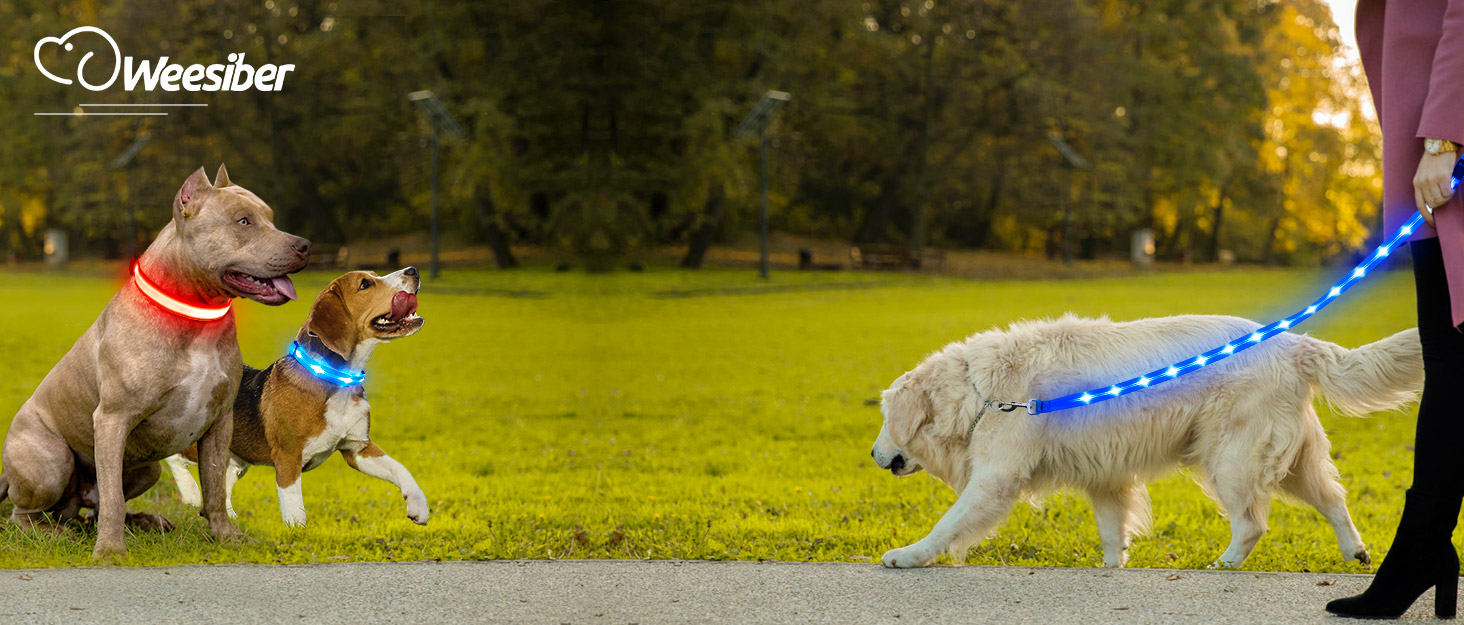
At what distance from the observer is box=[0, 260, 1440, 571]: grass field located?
17.4 ft

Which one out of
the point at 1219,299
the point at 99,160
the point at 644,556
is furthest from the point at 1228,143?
the point at 644,556

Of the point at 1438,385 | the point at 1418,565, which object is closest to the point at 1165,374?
the point at 1438,385

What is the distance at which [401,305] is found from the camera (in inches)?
173

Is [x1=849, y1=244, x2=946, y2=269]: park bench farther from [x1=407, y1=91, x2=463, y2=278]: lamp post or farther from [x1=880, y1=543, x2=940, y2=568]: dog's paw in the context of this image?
[x1=880, y1=543, x2=940, y2=568]: dog's paw

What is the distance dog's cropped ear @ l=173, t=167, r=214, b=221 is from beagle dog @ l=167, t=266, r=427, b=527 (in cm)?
58

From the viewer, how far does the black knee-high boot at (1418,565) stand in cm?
367

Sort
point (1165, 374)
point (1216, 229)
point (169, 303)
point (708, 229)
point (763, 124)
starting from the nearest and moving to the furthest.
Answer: point (169, 303), point (1165, 374), point (708, 229), point (763, 124), point (1216, 229)

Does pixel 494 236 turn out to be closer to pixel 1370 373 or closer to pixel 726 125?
pixel 1370 373

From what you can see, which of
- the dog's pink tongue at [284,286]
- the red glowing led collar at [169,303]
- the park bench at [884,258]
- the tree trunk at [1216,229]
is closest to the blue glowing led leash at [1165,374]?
the dog's pink tongue at [284,286]

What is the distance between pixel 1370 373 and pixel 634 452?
511cm

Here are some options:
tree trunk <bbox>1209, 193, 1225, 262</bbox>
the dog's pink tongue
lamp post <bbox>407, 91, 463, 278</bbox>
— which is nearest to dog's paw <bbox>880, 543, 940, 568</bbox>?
the dog's pink tongue

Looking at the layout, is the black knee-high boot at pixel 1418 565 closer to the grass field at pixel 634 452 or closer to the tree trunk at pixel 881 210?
the grass field at pixel 634 452

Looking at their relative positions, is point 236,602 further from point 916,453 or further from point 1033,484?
point 1033,484

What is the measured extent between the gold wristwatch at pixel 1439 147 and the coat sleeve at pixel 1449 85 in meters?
0.02
